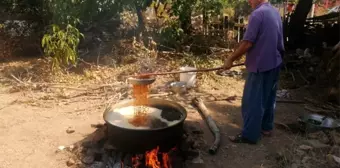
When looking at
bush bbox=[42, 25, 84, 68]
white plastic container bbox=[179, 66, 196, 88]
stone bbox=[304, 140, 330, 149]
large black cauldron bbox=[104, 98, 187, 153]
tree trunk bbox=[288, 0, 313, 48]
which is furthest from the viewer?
tree trunk bbox=[288, 0, 313, 48]

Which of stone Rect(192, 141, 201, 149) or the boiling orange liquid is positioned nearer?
the boiling orange liquid

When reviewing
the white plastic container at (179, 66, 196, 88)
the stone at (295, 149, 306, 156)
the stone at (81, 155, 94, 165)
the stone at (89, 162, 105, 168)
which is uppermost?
the white plastic container at (179, 66, 196, 88)

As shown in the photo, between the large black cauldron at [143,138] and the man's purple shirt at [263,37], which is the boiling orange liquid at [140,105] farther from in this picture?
the man's purple shirt at [263,37]

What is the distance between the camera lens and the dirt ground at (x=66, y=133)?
391 centimetres

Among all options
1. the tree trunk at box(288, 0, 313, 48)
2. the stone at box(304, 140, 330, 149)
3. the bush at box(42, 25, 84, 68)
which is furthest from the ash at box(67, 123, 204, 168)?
the tree trunk at box(288, 0, 313, 48)

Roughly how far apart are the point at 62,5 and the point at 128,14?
302cm

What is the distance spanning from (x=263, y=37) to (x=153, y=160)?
1.89 metres

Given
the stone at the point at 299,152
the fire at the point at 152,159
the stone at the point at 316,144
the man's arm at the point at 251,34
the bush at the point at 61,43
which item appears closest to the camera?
the fire at the point at 152,159

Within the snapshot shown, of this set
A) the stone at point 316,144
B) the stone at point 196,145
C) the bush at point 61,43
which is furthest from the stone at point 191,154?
the bush at point 61,43

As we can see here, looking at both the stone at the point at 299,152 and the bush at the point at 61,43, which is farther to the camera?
the bush at the point at 61,43

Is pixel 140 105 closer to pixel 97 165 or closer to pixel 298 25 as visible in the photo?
pixel 97 165

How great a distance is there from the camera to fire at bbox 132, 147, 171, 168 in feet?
11.2

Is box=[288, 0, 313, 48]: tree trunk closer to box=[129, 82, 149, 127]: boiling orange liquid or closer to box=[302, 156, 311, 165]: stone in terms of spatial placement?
box=[302, 156, 311, 165]: stone

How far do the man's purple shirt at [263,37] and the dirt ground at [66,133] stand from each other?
43.0 inches
